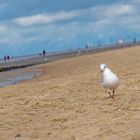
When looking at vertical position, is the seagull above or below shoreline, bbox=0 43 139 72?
above

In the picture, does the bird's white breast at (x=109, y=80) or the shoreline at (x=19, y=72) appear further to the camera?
the shoreline at (x=19, y=72)

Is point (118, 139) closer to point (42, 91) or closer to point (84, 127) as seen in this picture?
point (84, 127)

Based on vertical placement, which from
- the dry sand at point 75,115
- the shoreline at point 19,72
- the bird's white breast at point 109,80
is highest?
the bird's white breast at point 109,80

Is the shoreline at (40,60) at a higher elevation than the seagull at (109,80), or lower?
lower

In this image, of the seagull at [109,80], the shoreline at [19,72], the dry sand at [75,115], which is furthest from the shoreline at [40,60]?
the seagull at [109,80]

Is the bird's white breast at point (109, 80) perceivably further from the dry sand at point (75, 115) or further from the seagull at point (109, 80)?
the dry sand at point (75, 115)

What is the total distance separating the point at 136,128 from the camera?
30.1 ft

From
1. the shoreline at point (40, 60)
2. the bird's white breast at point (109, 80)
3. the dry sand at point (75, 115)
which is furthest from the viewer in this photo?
the shoreline at point (40, 60)

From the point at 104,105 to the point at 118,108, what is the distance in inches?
29.0

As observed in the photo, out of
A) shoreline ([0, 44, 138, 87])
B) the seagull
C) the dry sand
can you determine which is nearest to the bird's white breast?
the seagull

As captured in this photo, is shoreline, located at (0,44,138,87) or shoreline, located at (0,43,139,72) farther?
shoreline, located at (0,43,139,72)

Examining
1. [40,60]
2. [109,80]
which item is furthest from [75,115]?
[40,60]

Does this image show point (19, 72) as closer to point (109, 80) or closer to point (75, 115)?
point (109, 80)

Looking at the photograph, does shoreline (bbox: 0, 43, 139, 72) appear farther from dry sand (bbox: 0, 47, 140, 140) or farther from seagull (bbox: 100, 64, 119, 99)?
seagull (bbox: 100, 64, 119, 99)
